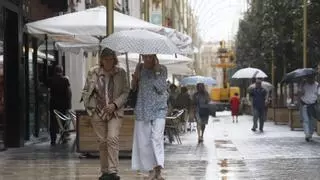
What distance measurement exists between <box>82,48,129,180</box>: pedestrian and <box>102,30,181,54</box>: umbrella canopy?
0.49 meters

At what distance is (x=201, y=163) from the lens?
537 inches

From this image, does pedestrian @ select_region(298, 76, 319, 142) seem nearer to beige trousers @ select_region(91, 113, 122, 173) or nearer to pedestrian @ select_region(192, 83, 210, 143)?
pedestrian @ select_region(192, 83, 210, 143)

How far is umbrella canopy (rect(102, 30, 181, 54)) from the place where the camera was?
10852 mm

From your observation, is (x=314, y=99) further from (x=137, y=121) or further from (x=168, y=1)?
(x=168, y=1)

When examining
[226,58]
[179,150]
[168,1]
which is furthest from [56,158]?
[168,1]

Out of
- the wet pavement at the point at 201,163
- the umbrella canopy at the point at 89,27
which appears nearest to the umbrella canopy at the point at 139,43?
the wet pavement at the point at 201,163

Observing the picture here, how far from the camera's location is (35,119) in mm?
19531

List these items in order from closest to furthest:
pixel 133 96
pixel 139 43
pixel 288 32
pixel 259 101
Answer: pixel 133 96 < pixel 139 43 < pixel 259 101 < pixel 288 32

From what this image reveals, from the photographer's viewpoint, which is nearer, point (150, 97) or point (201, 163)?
point (150, 97)

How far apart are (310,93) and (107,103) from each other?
10236 mm

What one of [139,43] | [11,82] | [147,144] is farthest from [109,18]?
[11,82]

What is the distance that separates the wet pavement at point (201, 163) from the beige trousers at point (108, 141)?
103 cm

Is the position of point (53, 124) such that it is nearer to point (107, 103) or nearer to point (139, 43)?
point (139, 43)

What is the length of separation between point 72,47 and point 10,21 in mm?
2653
